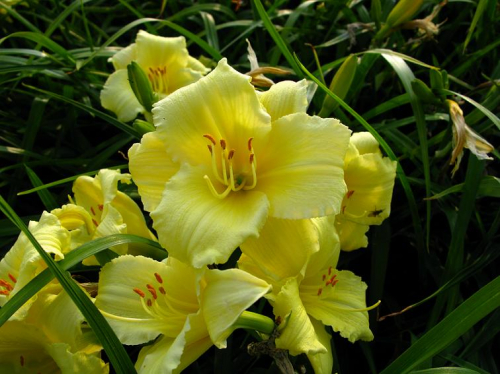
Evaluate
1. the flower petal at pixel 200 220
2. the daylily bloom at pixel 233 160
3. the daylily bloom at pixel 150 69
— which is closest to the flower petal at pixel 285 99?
the daylily bloom at pixel 233 160

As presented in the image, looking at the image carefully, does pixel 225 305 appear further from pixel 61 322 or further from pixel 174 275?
pixel 61 322

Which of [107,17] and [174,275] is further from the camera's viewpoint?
[107,17]

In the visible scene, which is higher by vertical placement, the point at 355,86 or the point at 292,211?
the point at 292,211

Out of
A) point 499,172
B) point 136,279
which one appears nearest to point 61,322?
point 136,279

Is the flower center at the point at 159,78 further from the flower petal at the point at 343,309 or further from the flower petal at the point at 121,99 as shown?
the flower petal at the point at 343,309

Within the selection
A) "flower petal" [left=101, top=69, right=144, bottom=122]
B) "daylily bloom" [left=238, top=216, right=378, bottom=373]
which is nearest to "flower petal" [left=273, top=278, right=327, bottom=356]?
"daylily bloom" [left=238, top=216, right=378, bottom=373]

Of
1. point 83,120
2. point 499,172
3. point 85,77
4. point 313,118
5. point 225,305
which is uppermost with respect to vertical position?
point 313,118

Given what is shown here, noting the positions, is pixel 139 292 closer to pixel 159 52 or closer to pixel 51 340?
pixel 51 340

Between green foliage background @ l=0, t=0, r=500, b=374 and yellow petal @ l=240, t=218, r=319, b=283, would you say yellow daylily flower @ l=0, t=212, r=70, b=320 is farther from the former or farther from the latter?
yellow petal @ l=240, t=218, r=319, b=283
